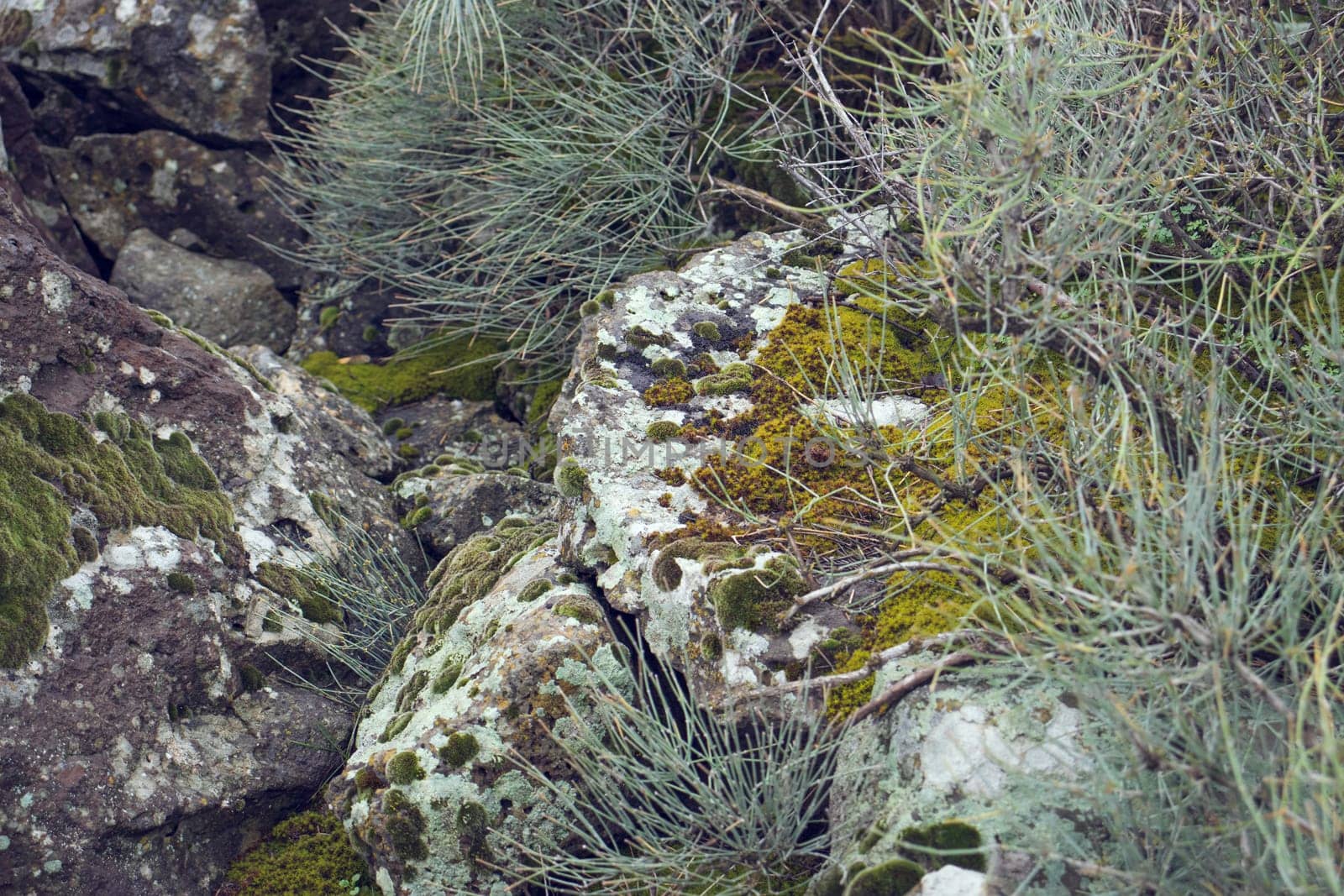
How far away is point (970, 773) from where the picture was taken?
85.1 inches

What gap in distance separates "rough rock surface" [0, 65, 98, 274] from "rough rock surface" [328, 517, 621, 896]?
3.86 m

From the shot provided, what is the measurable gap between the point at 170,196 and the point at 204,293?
72cm

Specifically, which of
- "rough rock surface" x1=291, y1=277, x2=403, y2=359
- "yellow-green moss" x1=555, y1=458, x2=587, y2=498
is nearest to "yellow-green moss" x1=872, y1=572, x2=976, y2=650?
"yellow-green moss" x1=555, y1=458, x2=587, y2=498

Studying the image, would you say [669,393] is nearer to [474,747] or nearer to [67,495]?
[474,747]

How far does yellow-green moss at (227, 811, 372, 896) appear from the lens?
297 cm

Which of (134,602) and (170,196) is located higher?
(170,196)

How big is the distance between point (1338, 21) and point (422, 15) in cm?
358

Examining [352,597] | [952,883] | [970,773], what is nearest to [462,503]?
[352,597]

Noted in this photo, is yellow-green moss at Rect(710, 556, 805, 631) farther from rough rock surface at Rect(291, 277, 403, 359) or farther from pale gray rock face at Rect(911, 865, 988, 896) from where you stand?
rough rock surface at Rect(291, 277, 403, 359)

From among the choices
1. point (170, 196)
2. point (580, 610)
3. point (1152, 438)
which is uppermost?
point (1152, 438)

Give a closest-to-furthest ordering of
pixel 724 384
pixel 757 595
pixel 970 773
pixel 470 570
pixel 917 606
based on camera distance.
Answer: pixel 970 773
pixel 917 606
pixel 757 595
pixel 724 384
pixel 470 570

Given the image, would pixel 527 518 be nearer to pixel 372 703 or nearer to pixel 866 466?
pixel 372 703

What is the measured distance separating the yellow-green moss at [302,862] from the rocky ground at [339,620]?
6 centimetres

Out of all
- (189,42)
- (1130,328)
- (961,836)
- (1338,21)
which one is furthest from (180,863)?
(189,42)
